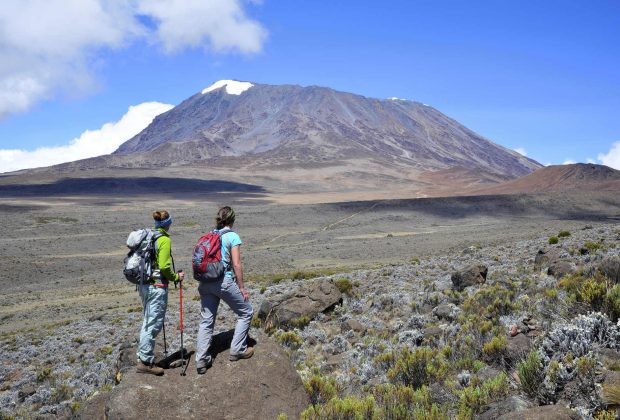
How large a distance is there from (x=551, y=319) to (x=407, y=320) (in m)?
3.07

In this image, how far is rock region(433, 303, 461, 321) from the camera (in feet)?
25.5

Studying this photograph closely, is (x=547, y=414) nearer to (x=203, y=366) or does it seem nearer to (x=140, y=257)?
(x=203, y=366)

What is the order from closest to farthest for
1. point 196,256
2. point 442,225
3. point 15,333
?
point 196,256
point 15,333
point 442,225

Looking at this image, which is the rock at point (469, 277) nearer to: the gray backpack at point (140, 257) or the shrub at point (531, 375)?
the shrub at point (531, 375)

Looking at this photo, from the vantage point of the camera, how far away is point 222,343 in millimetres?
4996

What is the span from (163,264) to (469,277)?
7565 mm

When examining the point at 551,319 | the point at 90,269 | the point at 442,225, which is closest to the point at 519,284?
the point at 551,319

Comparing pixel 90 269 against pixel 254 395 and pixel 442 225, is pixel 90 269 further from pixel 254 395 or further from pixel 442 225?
pixel 442 225

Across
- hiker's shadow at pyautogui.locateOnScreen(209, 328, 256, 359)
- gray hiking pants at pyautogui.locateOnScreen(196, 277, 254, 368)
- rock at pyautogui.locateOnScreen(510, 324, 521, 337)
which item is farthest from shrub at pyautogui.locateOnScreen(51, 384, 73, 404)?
rock at pyautogui.locateOnScreen(510, 324, 521, 337)

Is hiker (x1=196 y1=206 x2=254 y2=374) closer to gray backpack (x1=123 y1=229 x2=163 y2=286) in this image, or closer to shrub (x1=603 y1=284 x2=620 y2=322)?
gray backpack (x1=123 y1=229 x2=163 y2=286)

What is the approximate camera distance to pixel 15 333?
1499 centimetres

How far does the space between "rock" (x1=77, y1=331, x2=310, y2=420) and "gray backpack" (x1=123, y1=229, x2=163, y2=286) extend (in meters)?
0.97

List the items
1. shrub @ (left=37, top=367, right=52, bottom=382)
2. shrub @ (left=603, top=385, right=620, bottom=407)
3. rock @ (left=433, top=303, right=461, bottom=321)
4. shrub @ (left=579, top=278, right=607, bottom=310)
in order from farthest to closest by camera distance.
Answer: shrub @ (left=37, top=367, right=52, bottom=382) < rock @ (left=433, top=303, right=461, bottom=321) < shrub @ (left=579, top=278, right=607, bottom=310) < shrub @ (left=603, top=385, right=620, bottom=407)

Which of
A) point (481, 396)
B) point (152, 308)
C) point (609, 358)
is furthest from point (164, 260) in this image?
point (609, 358)
